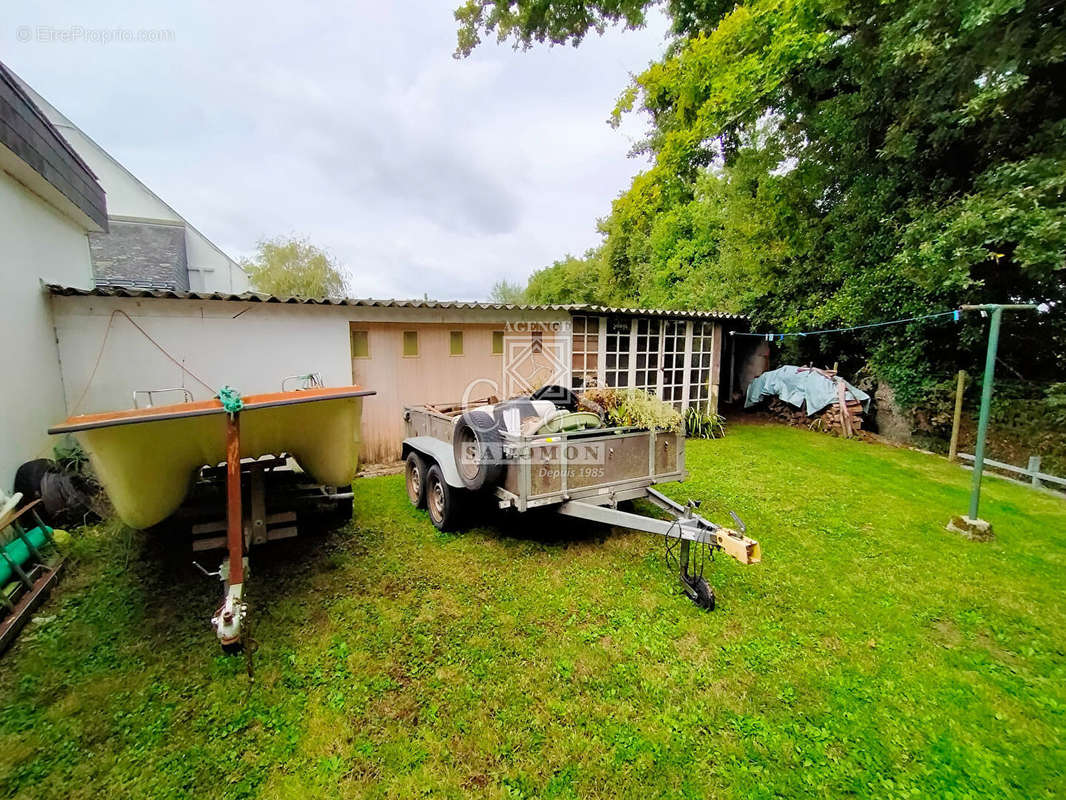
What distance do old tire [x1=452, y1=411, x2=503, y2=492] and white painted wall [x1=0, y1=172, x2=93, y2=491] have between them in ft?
14.1

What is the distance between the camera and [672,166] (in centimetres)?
889

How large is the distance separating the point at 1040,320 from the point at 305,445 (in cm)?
1151

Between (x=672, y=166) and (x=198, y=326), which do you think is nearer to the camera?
(x=198, y=326)

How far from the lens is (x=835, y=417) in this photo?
9047 mm

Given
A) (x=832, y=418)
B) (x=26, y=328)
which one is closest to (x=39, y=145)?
(x=26, y=328)

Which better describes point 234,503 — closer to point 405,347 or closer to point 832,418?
point 405,347

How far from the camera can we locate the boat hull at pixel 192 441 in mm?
2549

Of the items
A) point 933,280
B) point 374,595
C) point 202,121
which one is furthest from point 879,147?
point 202,121

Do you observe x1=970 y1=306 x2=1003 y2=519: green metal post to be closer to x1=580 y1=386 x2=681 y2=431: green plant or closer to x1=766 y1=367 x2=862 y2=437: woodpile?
x1=580 y1=386 x2=681 y2=431: green plant

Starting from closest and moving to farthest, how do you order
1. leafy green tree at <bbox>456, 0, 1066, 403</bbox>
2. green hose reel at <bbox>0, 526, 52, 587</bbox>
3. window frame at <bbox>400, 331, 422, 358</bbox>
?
1. green hose reel at <bbox>0, 526, 52, 587</bbox>
2. leafy green tree at <bbox>456, 0, 1066, 403</bbox>
3. window frame at <bbox>400, 331, 422, 358</bbox>

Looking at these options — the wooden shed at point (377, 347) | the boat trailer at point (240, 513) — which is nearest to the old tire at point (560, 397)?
the wooden shed at point (377, 347)

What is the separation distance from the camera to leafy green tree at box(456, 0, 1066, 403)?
566cm

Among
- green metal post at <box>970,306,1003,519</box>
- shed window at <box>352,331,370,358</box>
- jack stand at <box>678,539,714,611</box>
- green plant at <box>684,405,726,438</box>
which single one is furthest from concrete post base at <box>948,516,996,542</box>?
shed window at <box>352,331,370,358</box>

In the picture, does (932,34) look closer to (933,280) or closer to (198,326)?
(933,280)
